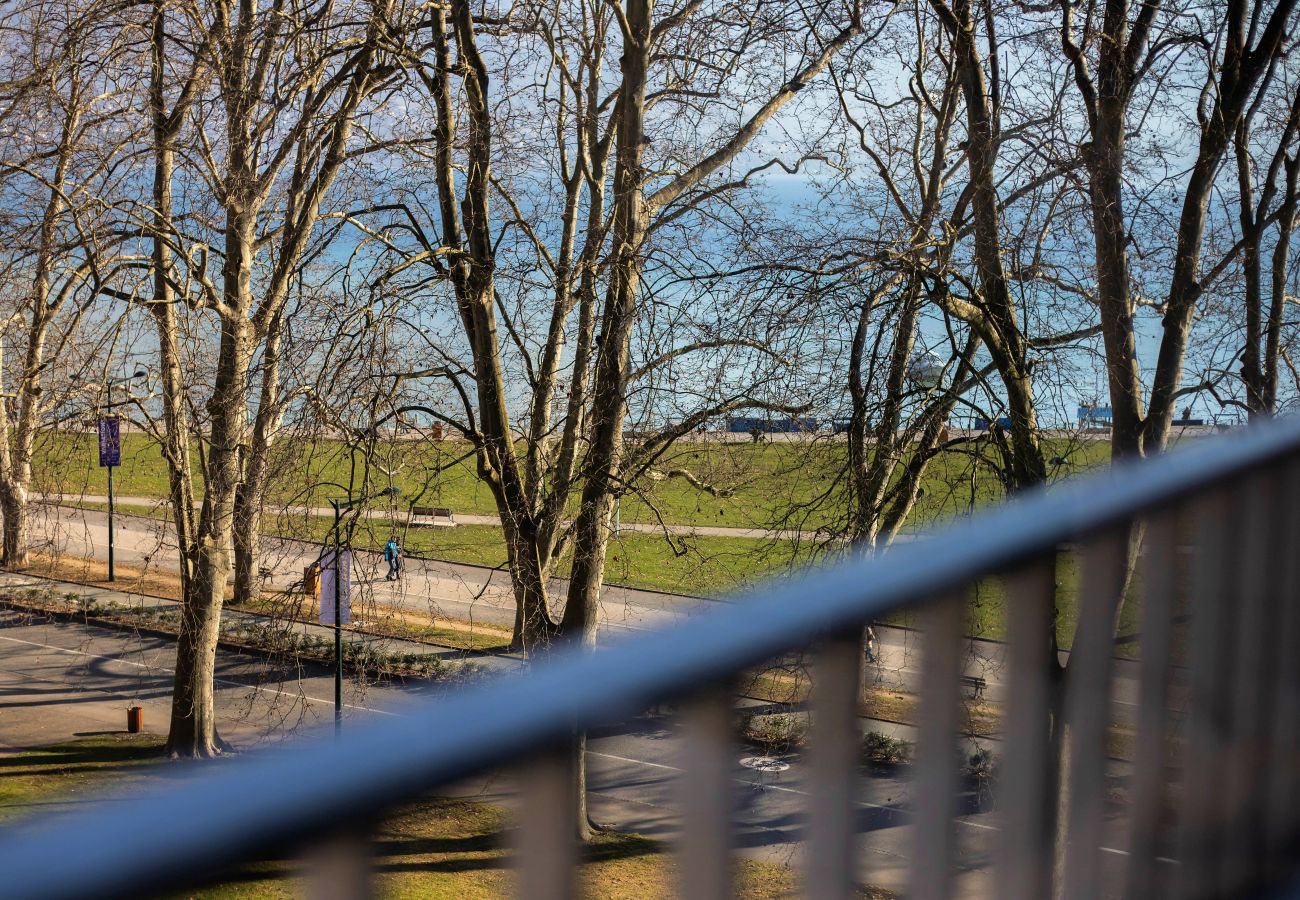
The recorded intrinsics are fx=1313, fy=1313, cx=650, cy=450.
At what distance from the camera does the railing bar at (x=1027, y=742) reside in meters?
2.21

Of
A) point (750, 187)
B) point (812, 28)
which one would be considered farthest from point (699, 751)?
point (750, 187)

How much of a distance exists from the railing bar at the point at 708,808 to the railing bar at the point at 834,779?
21cm

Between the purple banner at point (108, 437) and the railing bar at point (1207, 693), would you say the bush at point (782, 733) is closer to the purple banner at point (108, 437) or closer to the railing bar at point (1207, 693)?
the railing bar at point (1207, 693)

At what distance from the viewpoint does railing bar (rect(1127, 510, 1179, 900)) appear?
Result: 8.83 ft

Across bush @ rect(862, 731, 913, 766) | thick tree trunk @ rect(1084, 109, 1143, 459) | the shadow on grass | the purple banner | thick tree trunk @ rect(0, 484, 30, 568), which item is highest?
thick tree trunk @ rect(1084, 109, 1143, 459)

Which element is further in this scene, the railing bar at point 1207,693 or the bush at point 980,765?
the railing bar at point 1207,693

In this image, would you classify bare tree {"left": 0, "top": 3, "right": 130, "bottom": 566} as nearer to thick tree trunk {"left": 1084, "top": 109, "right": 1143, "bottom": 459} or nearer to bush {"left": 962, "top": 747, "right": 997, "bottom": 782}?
thick tree trunk {"left": 1084, "top": 109, "right": 1143, "bottom": 459}

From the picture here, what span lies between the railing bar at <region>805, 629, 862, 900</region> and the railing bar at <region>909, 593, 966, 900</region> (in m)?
0.20

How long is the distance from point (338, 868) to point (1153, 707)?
203 cm

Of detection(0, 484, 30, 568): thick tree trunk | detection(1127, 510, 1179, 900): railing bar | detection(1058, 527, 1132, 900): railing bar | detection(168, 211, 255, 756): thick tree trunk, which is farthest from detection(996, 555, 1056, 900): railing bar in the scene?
detection(0, 484, 30, 568): thick tree trunk

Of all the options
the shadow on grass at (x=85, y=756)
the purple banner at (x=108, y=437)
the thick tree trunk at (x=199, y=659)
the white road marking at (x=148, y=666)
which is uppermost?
the purple banner at (x=108, y=437)

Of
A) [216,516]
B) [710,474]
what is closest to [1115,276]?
[710,474]

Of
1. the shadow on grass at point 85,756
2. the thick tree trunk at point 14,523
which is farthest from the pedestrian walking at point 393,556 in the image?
the shadow on grass at point 85,756

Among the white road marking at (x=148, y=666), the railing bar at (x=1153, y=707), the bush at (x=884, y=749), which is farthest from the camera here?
the white road marking at (x=148, y=666)
